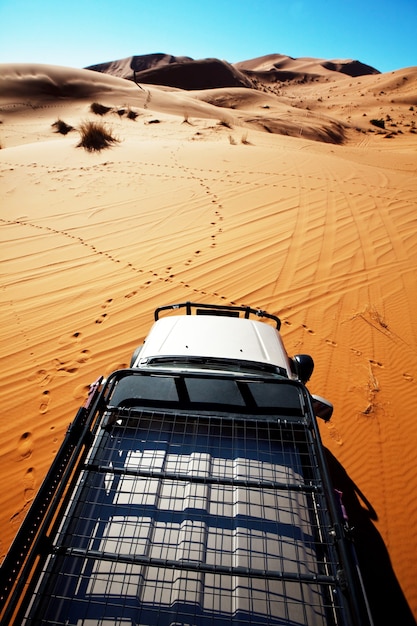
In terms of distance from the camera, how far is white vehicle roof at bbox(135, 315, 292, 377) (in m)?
2.57

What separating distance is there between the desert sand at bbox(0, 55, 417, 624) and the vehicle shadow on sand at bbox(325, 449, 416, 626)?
0.01 metres

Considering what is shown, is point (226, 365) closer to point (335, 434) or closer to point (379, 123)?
point (335, 434)

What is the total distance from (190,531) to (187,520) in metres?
0.05

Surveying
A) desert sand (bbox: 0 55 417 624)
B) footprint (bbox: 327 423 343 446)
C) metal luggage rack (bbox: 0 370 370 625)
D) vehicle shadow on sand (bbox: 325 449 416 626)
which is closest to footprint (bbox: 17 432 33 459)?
desert sand (bbox: 0 55 417 624)

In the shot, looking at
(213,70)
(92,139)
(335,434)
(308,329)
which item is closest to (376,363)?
(308,329)

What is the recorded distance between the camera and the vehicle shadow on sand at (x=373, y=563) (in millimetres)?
2109

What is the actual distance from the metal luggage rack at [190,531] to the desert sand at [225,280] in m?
1.42

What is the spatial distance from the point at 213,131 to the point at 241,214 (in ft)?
41.3

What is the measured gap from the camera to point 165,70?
48562 millimetres

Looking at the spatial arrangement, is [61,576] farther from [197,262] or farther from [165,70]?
[165,70]

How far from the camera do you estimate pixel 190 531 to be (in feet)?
4.80

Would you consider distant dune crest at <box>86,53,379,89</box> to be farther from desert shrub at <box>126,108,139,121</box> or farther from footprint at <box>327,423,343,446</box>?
footprint at <box>327,423,343,446</box>

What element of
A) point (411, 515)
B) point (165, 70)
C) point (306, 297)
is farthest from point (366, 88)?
point (411, 515)

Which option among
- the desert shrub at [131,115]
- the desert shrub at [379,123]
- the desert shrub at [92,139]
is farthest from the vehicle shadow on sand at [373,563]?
the desert shrub at [379,123]
